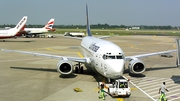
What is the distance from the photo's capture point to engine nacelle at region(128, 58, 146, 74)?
23.4 metres

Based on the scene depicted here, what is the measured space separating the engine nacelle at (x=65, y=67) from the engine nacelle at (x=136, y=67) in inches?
252

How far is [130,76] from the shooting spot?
24844 millimetres

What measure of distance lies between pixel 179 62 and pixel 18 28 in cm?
6111

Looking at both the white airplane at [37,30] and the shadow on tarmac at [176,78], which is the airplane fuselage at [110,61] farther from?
the white airplane at [37,30]

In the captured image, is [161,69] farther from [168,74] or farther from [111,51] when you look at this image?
[111,51]

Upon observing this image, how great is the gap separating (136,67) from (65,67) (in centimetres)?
778

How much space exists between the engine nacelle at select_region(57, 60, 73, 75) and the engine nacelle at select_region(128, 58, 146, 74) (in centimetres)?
641

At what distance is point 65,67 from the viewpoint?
23500mm

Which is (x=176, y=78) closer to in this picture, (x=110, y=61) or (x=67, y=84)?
(x=110, y=61)

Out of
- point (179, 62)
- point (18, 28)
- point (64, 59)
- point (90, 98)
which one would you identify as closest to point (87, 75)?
point (64, 59)

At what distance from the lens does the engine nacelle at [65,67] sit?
2303 centimetres
